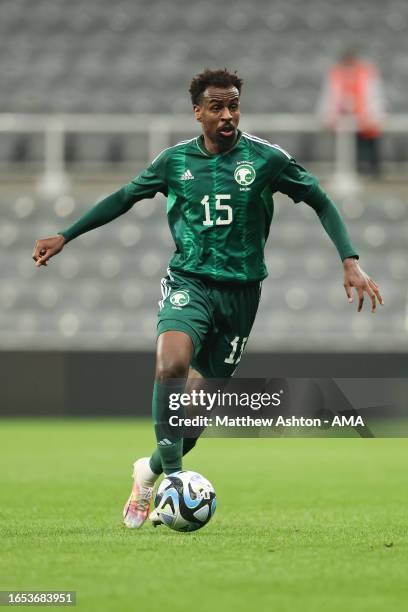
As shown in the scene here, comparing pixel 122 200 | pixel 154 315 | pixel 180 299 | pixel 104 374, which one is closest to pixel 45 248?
pixel 122 200

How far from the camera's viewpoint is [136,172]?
57.7 ft

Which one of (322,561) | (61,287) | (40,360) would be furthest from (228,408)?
(61,287)

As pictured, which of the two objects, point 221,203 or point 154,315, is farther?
point 154,315

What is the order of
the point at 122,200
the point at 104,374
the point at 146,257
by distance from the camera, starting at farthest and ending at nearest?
the point at 146,257 < the point at 104,374 < the point at 122,200

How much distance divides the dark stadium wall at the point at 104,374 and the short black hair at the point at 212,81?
8.40 meters

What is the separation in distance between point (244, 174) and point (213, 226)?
0.28 metres

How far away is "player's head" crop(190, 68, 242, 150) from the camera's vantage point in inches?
243

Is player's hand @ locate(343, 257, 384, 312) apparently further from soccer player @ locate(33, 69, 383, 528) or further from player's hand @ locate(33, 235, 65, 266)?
player's hand @ locate(33, 235, 65, 266)

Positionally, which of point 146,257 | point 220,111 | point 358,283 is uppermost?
point 220,111

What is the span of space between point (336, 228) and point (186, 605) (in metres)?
2.57

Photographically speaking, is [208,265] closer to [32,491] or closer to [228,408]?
[228,408]

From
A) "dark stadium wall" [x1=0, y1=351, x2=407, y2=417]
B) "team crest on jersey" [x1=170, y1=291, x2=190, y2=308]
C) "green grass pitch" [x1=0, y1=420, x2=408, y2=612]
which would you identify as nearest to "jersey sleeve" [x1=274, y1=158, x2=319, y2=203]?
"team crest on jersey" [x1=170, y1=291, x2=190, y2=308]

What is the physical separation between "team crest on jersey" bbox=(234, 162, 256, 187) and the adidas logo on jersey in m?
0.21

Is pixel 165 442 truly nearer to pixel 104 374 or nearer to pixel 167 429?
pixel 167 429
